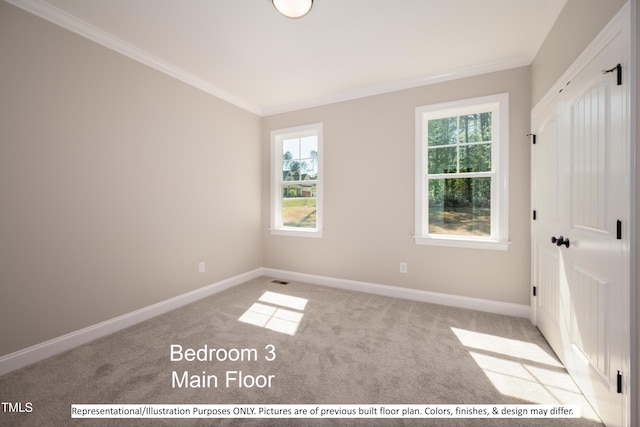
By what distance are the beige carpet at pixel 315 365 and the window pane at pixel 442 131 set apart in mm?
2037

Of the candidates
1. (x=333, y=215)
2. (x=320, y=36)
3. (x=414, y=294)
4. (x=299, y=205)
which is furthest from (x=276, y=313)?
(x=320, y=36)

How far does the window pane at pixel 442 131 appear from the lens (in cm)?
317

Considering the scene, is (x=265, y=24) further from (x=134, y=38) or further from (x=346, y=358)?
(x=346, y=358)

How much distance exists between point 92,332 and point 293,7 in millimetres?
3267

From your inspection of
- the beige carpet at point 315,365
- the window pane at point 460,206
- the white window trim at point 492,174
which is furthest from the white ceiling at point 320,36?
the beige carpet at point 315,365

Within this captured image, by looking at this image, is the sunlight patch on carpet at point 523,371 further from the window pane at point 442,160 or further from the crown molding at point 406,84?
the crown molding at point 406,84

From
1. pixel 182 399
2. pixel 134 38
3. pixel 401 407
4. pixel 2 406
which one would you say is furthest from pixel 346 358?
pixel 134 38

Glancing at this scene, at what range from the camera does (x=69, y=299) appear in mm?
2223

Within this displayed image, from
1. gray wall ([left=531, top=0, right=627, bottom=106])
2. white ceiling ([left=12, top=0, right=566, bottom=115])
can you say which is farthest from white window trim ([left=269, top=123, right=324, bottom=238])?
gray wall ([left=531, top=0, right=627, bottom=106])

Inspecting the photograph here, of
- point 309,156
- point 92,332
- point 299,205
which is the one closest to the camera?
point 92,332

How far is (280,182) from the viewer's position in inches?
174

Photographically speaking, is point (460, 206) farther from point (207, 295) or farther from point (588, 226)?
point (207, 295)

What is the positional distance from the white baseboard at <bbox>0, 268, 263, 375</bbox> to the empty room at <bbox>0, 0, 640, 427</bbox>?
2cm

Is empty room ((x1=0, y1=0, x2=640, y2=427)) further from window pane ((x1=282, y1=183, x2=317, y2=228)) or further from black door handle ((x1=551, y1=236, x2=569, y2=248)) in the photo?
window pane ((x1=282, y1=183, x2=317, y2=228))
